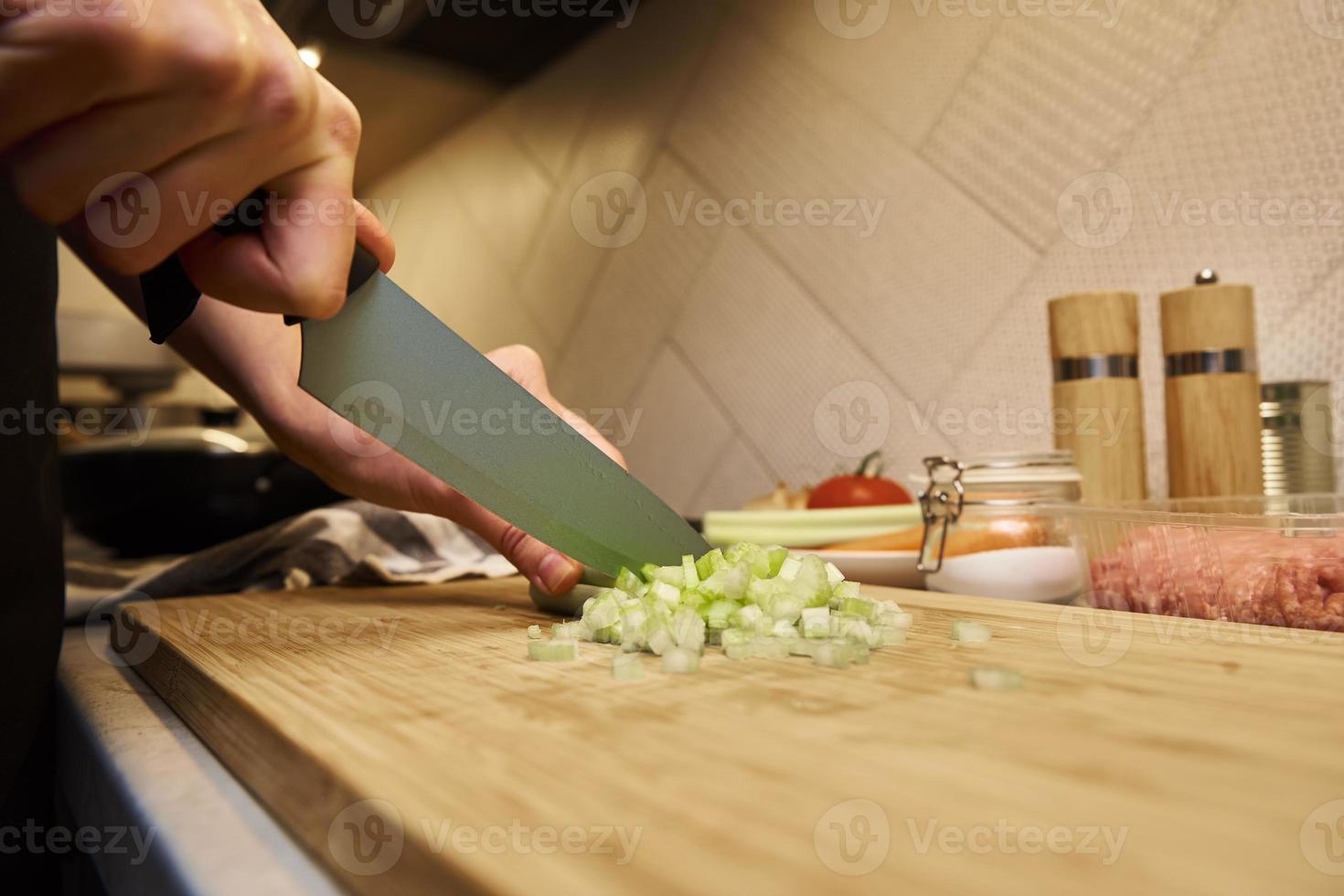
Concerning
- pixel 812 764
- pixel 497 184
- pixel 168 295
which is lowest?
pixel 812 764

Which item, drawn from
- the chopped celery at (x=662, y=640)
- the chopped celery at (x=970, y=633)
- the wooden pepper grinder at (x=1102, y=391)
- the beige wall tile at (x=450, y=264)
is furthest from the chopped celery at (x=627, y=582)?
the beige wall tile at (x=450, y=264)

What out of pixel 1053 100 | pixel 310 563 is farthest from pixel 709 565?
pixel 1053 100

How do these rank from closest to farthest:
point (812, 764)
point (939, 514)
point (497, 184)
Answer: point (812, 764) < point (939, 514) < point (497, 184)

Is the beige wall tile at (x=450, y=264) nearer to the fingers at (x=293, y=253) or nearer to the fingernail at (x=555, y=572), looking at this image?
the fingernail at (x=555, y=572)

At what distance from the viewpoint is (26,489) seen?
1.91ft

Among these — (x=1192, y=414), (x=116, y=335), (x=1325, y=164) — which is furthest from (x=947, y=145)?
(x=116, y=335)

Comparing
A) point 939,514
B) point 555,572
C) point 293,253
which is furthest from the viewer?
point 939,514

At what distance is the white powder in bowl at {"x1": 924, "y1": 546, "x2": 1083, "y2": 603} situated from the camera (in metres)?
0.76

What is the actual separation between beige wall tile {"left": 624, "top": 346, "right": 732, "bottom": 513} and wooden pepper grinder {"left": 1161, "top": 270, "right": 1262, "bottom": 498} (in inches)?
36.3

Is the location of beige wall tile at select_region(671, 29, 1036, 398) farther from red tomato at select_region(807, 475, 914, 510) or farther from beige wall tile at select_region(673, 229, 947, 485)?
red tomato at select_region(807, 475, 914, 510)

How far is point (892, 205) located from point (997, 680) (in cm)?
112

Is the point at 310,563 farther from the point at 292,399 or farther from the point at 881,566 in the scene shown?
the point at 881,566

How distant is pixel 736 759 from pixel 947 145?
1196 mm

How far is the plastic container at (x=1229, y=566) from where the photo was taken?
0.56 meters
